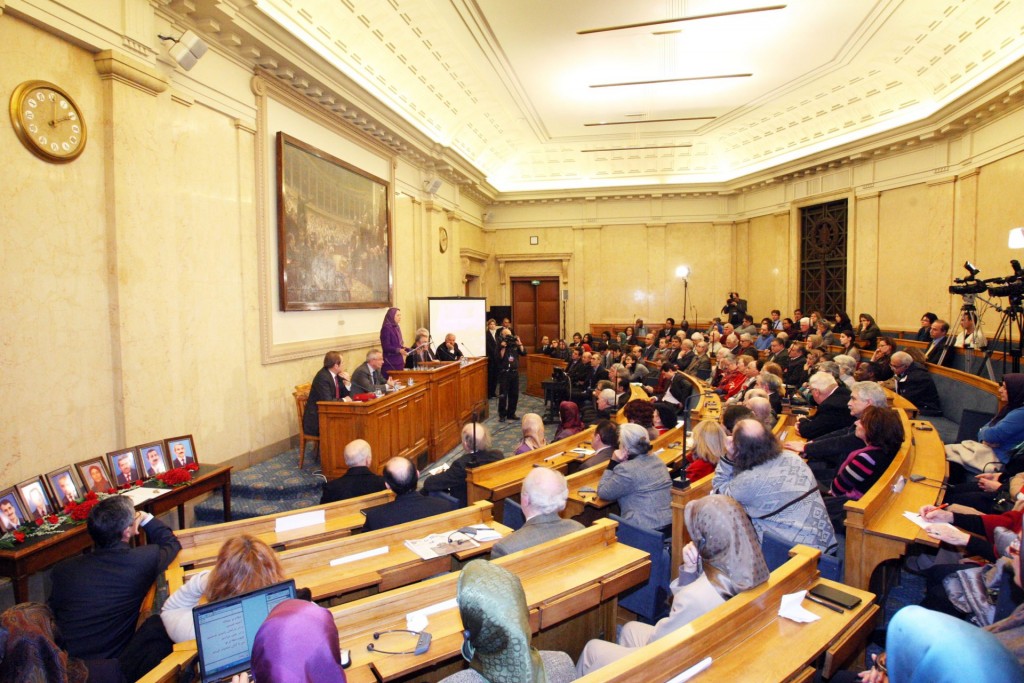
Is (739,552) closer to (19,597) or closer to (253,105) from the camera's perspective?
(19,597)

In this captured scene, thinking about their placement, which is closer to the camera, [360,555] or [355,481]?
[360,555]

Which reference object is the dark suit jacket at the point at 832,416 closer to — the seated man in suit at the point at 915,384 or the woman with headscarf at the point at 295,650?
the seated man in suit at the point at 915,384

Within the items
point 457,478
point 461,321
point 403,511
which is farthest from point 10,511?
point 461,321

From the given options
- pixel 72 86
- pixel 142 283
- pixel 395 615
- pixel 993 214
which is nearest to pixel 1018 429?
pixel 395 615

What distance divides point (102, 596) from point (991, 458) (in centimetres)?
527

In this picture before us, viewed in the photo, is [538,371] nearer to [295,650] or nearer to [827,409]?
[827,409]

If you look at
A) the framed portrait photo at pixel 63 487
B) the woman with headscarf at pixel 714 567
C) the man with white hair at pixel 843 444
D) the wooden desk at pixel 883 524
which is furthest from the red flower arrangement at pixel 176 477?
the man with white hair at pixel 843 444

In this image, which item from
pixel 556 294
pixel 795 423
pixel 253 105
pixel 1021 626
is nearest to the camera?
pixel 1021 626

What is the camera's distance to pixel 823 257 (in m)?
12.3

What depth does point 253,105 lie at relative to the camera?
6.25 m

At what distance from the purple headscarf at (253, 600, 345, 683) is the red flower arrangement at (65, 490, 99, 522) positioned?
289 cm

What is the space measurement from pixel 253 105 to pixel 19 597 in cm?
512

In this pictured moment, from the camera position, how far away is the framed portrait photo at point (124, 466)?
3969 mm

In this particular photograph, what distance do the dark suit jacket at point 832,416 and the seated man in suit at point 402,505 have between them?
3.34 meters
